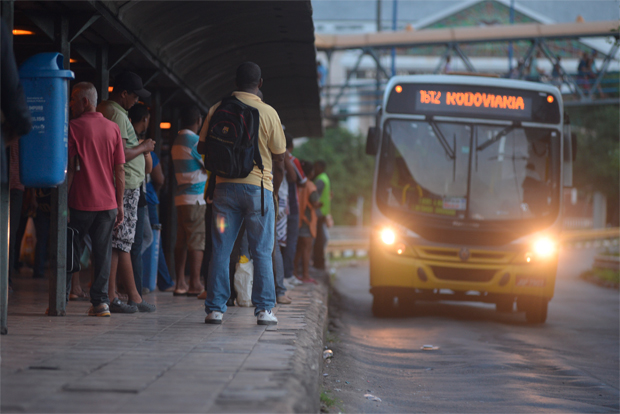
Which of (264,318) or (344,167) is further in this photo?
(344,167)

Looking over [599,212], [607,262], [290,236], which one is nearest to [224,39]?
[290,236]

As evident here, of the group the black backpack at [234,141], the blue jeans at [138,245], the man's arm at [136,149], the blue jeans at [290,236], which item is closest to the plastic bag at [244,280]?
the blue jeans at [138,245]

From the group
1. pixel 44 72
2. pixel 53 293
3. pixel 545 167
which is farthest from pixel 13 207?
pixel 545 167

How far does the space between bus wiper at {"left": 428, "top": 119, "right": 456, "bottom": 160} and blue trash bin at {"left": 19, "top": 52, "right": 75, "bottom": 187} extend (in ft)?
20.6

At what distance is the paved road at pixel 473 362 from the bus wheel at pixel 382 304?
257 millimetres

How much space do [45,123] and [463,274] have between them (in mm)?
6479

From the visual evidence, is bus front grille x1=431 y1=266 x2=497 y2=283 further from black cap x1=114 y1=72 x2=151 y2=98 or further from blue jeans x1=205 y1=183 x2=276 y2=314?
black cap x1=114 y1=72 x2=151 y2=98

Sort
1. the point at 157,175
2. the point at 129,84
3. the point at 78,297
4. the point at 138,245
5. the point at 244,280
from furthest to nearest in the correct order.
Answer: the point at 157,175, the point at 78,297, the point at 244,280, the point at 138,245, the point at 129,84

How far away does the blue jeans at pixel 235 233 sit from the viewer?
593 cm

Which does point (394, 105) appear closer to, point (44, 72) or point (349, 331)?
point (349, 331)

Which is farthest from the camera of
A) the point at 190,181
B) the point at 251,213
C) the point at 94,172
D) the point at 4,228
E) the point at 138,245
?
the point at 190,181

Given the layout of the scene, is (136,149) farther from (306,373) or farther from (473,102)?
(473,102)

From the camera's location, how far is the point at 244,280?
24.1 ft

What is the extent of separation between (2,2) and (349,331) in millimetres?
5831
